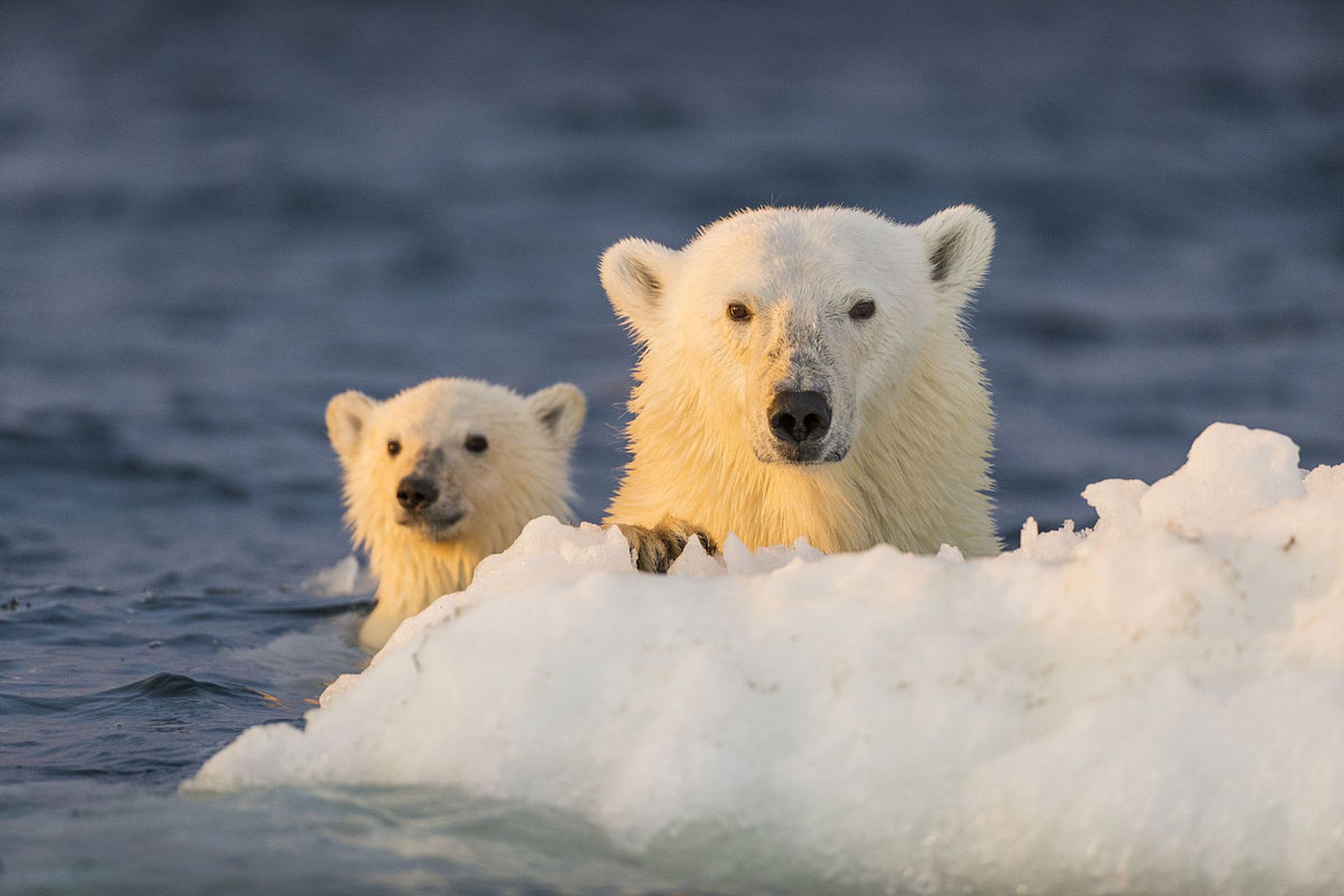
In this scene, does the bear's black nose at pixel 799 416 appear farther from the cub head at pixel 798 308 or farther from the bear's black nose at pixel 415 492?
the bear's black nose at pixel 415 492

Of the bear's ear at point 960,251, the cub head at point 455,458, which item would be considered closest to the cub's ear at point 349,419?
the cub head at point 455,458

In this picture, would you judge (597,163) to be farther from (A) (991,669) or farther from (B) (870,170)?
(A) (991,669)

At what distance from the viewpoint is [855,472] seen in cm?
442

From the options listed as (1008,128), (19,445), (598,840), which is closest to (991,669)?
(598,840)

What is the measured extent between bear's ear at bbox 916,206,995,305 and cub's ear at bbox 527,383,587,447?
277 centimetres

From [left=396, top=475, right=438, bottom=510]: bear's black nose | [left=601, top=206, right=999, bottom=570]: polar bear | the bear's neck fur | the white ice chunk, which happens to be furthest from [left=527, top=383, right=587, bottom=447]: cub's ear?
the white ice chunk

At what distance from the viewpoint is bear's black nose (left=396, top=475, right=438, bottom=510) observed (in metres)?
6.49

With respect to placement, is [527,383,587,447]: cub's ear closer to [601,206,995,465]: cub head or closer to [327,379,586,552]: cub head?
A: [327,379,586,552]: cub head

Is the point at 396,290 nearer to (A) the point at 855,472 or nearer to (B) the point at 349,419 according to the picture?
(B) the point at 349,419

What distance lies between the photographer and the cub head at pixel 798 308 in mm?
4012

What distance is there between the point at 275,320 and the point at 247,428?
9.76 ft

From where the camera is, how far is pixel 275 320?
45.6 ft

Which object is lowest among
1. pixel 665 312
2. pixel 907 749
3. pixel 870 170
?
pixel 907 749

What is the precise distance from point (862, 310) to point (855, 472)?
17.6 inches
